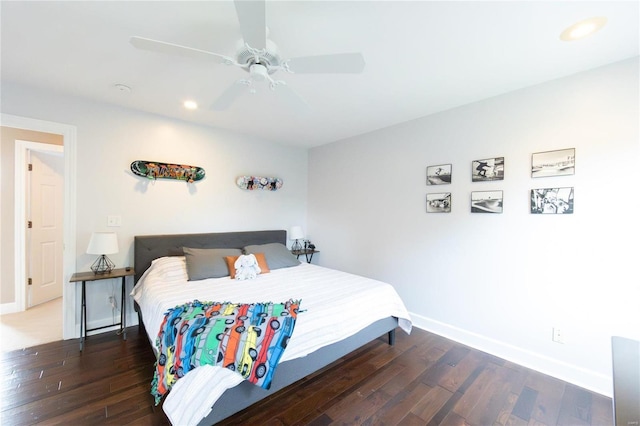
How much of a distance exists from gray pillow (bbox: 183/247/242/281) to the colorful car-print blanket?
3.04 feet

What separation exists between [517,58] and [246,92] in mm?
2287

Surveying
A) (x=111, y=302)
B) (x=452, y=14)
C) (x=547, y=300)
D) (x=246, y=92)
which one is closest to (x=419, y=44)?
(x=452, y=14)

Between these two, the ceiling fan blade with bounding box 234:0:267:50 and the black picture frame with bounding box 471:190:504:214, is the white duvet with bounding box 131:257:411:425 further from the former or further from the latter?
the ceiling fan blade with bounding box 234:0:267:50

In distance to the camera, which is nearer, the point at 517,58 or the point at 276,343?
the point at 276,343

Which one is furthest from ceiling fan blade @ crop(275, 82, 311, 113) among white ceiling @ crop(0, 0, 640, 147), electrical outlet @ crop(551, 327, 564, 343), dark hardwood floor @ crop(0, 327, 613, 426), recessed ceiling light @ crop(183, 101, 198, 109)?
electrical outlet @ crop(551, 327, 564, 343)

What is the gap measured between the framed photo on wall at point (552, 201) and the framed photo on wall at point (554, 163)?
144mm

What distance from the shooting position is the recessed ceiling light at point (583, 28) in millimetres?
1548

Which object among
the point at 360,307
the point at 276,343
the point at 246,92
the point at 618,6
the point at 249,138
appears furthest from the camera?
the point at 249,138

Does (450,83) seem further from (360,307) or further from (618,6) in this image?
(360,307)

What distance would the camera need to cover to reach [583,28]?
161 cm

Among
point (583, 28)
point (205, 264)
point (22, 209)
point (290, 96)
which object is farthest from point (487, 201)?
point (22, 209)

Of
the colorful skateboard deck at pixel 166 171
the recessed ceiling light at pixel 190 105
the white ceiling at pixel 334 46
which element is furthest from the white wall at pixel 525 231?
the colorful skateboard deck at pixel 166 171

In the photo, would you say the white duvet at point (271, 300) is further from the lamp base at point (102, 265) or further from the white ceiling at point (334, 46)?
the white ceiling at point (334, 46)

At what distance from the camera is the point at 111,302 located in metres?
2.87
